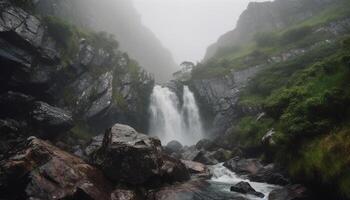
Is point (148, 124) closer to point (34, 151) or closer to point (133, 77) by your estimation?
point (133, 77)

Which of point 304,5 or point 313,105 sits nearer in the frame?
point 313,105

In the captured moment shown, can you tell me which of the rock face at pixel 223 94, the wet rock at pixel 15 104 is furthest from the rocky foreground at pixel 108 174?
the rock face at pixel 223 94

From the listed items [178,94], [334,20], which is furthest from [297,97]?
[334,20]

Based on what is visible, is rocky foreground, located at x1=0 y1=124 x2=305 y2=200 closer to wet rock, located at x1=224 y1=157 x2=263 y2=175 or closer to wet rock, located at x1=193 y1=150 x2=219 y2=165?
wet rock, located at x1=224 y1=157 x2=263 y2=175

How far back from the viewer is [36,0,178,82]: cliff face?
10305 centimetres

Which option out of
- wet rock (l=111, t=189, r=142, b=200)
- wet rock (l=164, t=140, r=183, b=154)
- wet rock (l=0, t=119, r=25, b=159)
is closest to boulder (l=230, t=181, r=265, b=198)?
wet rock (l=111, t=189, r=142, b=200)

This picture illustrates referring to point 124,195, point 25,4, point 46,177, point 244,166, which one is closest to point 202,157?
point 244,166

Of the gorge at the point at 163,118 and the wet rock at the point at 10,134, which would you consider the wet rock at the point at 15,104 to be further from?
the wet rock at the point at 10,134

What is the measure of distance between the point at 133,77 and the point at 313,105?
140ft

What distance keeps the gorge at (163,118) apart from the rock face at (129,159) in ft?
0.26

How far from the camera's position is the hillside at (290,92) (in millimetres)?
18125

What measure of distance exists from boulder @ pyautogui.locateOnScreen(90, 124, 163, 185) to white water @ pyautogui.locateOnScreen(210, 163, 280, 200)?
6585 millimetres

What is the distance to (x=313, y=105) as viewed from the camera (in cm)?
2075

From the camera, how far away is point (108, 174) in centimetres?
2302
